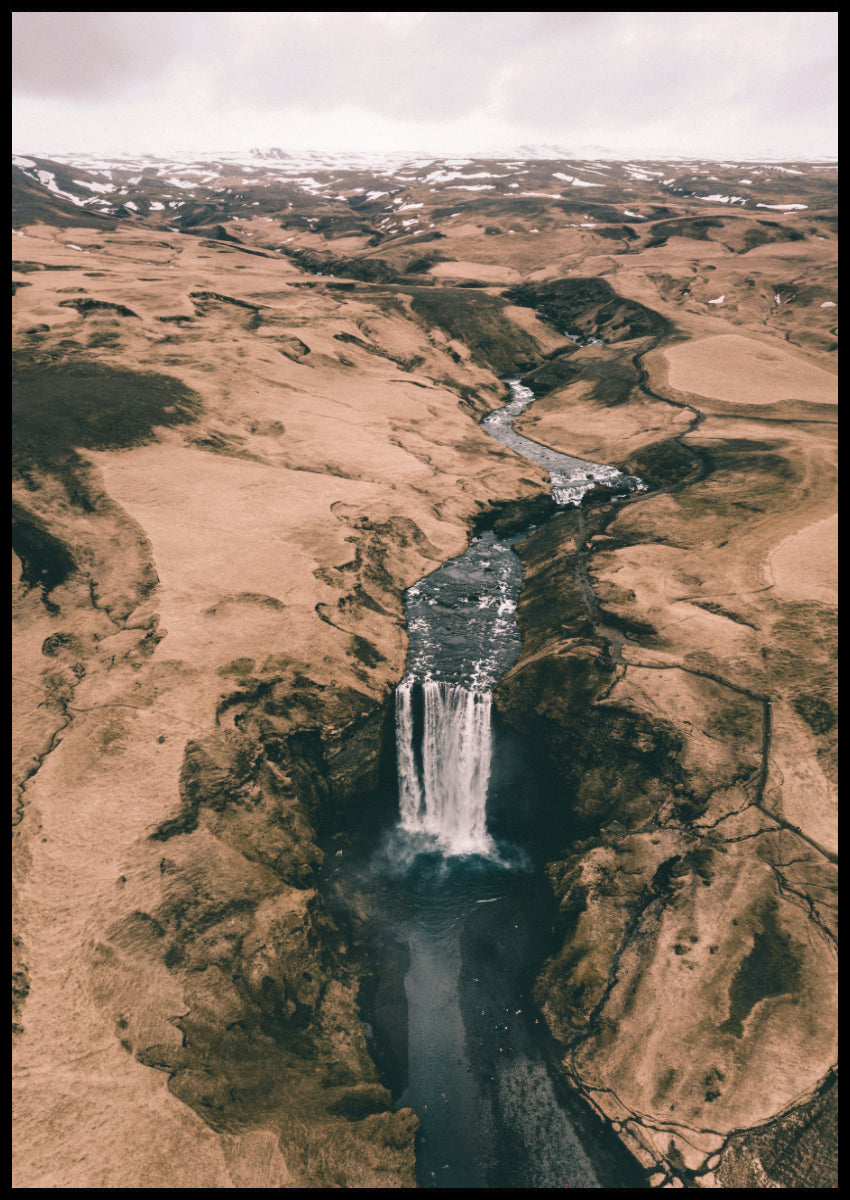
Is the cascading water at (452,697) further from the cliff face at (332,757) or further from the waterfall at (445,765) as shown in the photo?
the cliff face at (332,757)

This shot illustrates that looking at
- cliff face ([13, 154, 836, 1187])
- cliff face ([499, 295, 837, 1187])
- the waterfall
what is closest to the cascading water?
→ the waterfall

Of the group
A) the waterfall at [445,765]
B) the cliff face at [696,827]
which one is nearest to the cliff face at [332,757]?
the cliff face at [696,827]

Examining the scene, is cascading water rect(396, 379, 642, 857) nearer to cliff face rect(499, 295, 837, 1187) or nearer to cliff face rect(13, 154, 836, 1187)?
cliff face rect(13, 154, 836, 1187)

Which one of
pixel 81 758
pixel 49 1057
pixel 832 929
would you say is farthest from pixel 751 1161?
pixel 81 758

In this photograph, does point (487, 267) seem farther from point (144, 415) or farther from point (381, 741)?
point (381, 741)

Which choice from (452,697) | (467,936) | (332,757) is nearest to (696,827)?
(467,936)

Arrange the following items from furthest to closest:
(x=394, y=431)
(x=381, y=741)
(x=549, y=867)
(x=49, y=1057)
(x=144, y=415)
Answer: (x=394, y=431) < (x=144, y=415) < (x=381, y=741) < (x=549, y=867) < (x=49, y=1057)
